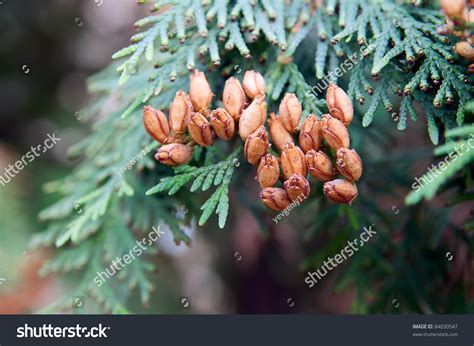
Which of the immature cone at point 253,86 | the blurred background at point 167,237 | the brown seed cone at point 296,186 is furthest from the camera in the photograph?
the blurred background at point 167,237

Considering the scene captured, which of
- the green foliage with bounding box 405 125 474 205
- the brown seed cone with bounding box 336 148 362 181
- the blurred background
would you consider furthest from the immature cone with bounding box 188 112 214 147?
the blurred background

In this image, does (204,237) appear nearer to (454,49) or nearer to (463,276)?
(463,276)

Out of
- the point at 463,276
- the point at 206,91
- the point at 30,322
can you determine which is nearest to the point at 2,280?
the point at 30,322

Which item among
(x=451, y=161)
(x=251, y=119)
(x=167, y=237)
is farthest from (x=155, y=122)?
(x=167, y=237)

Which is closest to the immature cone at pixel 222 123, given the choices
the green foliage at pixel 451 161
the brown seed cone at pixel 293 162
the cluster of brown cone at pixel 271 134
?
the cluster of brown cone at pixel 271 134

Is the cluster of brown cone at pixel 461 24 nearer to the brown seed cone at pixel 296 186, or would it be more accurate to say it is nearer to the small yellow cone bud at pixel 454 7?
the small yellow cone bud at pixel 454 7

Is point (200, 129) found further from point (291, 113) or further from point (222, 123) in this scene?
point (291, 113)

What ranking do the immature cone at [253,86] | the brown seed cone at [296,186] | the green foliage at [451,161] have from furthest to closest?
the immature cone at [253,86], the brown seed cone at [296,186], the green foliage at [451,161]

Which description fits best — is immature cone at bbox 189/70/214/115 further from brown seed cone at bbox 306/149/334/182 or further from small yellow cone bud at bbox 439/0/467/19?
small yellow cone bud at bbox 439/0/467/19
